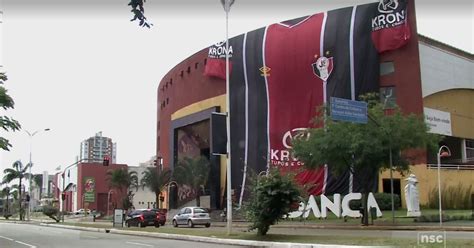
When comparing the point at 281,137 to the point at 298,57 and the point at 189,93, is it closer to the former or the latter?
the point at 298,57

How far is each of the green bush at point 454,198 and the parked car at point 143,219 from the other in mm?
23519

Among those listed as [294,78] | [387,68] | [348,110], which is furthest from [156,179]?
[348,110]

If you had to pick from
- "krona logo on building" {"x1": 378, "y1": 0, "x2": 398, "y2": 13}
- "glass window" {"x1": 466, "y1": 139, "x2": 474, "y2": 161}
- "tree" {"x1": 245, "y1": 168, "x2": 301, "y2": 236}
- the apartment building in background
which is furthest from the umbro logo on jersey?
the apartment building in background

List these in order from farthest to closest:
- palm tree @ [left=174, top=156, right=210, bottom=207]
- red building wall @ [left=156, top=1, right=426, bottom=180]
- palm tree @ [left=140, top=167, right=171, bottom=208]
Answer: palm tree @ [left=140, top=167, right=171, bottom=208]
palm tree @ [left=174, top=156, right=210, bottom=207]
red building wall @ [left=156, top=1, right=426, bottom=180]

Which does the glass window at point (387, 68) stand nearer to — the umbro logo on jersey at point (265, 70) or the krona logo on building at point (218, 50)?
the umbro logo on jersey at point (265, 70)

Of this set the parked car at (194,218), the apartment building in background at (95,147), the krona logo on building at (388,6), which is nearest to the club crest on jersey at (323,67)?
the krona logo on building at (388,6)

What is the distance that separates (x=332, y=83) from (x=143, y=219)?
23660mm

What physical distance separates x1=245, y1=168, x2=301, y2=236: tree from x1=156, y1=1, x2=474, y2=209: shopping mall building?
2494 centimetres

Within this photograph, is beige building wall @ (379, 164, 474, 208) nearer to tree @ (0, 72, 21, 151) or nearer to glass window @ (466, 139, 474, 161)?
glass window @ (466, 139, 474, 161)

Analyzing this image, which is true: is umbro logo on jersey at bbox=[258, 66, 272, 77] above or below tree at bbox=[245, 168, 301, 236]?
above

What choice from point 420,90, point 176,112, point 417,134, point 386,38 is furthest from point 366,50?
point 176,112

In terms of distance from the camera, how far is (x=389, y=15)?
2060 inches

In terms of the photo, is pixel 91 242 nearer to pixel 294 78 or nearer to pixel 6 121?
pixel 6 121

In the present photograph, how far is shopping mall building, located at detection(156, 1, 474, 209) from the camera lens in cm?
5181
